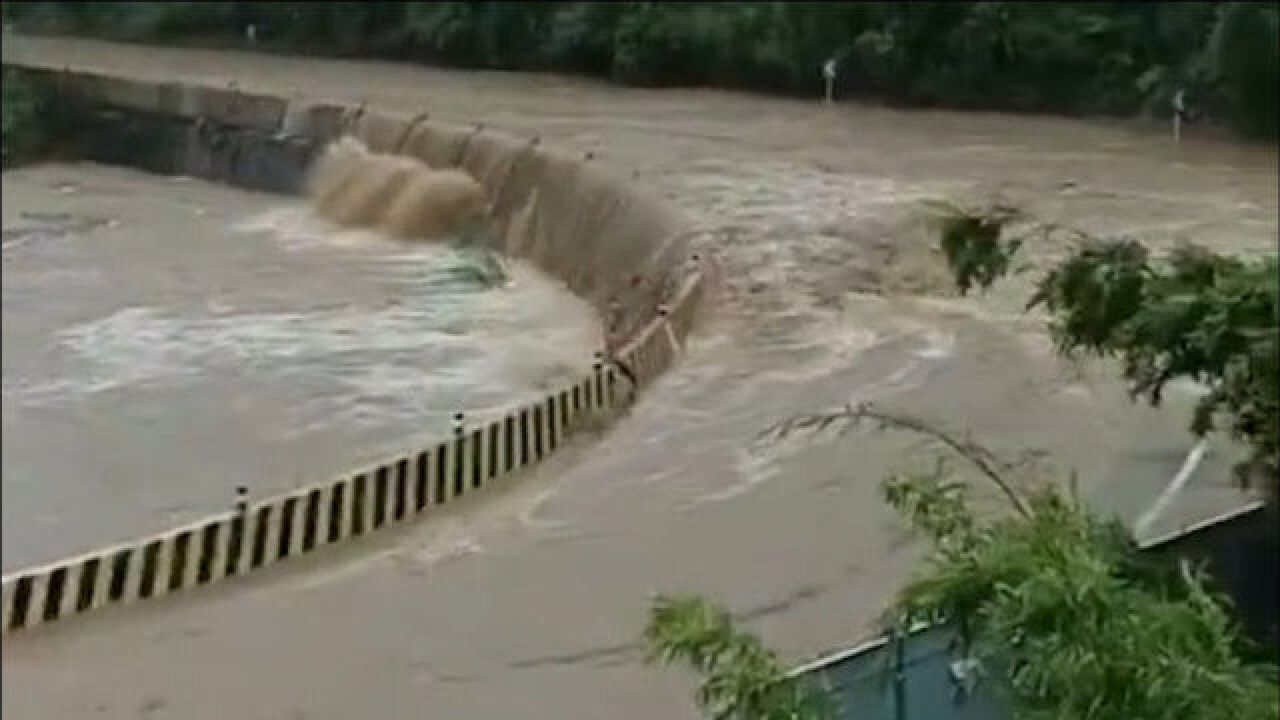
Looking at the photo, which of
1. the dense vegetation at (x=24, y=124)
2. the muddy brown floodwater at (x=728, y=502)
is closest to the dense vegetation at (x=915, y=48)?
the muddy brown floodwater at (x=728, y=502)

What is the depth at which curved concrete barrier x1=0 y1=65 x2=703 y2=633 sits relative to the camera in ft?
30.4

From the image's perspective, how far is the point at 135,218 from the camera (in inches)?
814

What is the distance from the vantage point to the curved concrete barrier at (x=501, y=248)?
9273 mm

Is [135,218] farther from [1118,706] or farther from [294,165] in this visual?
[1118,706]

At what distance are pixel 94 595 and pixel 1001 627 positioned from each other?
20.0 feet

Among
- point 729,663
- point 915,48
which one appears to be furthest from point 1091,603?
point 915,48

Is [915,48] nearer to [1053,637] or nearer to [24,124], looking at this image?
[24,124]

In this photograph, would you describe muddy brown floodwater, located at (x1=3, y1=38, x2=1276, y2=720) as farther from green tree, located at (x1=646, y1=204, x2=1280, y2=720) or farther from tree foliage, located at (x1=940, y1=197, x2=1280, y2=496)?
green tree, located at (x1=646, y1=204, x2=1280, y2=720)

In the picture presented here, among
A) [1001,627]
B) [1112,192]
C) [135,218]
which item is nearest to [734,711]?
[1001,627]

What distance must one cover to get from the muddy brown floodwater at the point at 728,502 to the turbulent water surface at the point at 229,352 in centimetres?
89

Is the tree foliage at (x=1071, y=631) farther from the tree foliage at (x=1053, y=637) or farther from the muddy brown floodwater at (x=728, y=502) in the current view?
the muddy brown floodwater at (x=728, y=502)

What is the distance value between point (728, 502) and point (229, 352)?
18.8 ft

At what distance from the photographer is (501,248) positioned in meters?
18.1

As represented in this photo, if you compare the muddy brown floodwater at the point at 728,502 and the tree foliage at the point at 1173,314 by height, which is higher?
the tree foliage at the point at 1173,314
